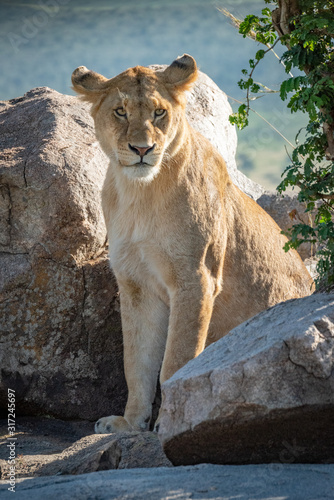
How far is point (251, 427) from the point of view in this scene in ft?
10.9

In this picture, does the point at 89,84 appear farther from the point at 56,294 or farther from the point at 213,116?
the point at 213,116

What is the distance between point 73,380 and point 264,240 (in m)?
2.16

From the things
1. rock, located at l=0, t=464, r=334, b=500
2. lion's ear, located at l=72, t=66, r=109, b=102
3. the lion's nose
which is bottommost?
rock, located at l=0, t=464, r=334, b=500

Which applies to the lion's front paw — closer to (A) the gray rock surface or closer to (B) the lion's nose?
(A) the gray rock surface

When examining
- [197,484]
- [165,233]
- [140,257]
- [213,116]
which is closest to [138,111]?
[165,233]

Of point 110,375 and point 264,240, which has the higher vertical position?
point 264,240

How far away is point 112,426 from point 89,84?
106 inches

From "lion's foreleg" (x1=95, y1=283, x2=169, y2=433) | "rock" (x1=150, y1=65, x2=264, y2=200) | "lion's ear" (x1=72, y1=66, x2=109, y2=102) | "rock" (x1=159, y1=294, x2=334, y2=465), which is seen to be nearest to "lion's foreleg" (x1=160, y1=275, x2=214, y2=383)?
"lion's foreleg" (x1=95, y1=283, x2=169, y2=433)

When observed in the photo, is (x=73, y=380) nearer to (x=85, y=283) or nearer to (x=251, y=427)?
(x=85, y=283)

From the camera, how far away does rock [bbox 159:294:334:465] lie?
3.27 metres

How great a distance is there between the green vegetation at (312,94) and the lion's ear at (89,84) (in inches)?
49.2

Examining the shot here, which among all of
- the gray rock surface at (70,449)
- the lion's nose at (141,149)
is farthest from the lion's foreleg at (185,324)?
the lion's nose at (141,149)

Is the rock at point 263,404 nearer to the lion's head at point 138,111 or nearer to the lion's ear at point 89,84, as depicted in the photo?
the lion's head at point 138,111

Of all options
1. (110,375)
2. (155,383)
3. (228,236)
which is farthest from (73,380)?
(228,236)
